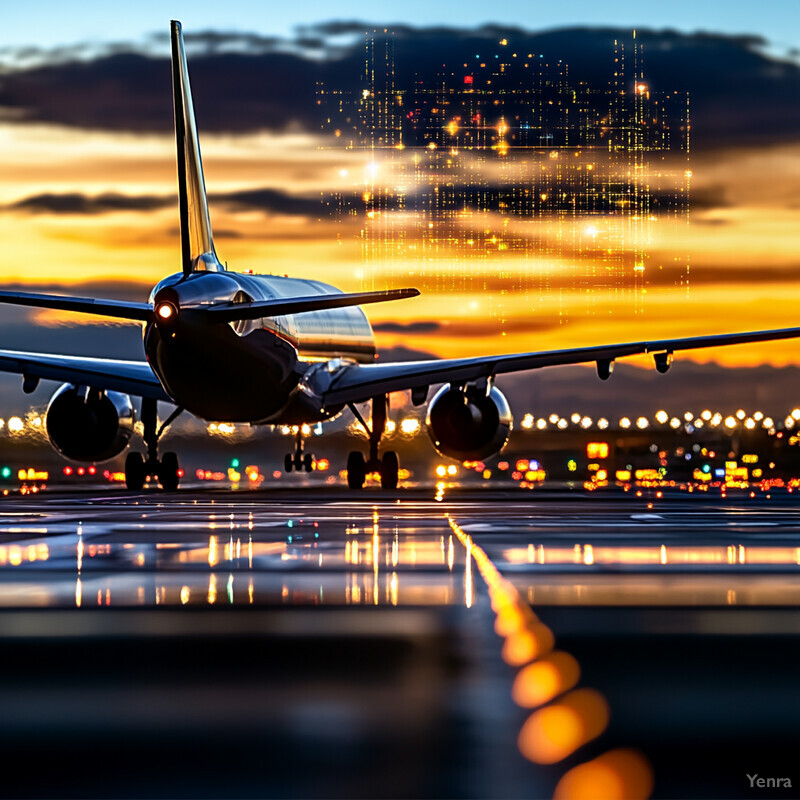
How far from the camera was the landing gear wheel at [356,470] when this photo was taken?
1886 inches

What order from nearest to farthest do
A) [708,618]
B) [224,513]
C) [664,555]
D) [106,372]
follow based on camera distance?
[708,618]
[664,555]
[224,513]
[106,372]

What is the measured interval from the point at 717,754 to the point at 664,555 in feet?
37.3

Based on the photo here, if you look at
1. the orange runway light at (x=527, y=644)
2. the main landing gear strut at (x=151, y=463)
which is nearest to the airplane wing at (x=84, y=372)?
the main landing gear strut at (x=151, y=463)

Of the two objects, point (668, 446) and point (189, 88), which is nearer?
point (189, 88)

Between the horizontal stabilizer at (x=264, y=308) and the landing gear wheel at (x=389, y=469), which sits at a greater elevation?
the horizontal stabilizer at (x=264, y=308)

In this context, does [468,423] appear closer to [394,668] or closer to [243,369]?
[243,369]

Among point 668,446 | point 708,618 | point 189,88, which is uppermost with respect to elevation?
point 189,88

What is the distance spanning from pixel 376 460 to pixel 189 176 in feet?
41.7

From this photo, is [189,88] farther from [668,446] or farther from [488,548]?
[668,446]

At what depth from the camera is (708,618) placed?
11578mm

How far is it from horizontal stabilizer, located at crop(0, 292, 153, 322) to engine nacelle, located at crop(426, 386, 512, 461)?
12953 mm


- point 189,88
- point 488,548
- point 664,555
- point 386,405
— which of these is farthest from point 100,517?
point 386,405

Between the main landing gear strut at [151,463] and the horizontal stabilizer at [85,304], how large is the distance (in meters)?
12.8

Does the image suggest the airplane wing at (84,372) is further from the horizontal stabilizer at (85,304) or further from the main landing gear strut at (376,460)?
the horizontal stabilizer at (85,304)
